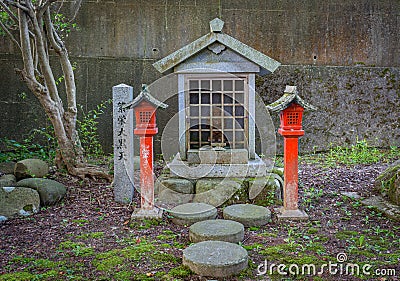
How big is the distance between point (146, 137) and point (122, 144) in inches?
33.7

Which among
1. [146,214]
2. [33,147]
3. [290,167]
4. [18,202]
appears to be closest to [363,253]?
[290,167]

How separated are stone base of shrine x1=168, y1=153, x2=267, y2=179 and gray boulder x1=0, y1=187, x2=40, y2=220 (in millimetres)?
1999

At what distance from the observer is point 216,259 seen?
3.77 metres

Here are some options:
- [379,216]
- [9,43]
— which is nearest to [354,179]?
[379,216]

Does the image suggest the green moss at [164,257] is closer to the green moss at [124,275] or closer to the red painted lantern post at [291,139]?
the green moss at [124,275]

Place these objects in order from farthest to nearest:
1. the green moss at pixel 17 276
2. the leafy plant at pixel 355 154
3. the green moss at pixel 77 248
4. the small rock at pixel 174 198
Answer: the leafy plant at pixel 355 154 < the small rock at pixel 174 198 < the green moss at pixel 77 248 < the green moss at pixel 17 276

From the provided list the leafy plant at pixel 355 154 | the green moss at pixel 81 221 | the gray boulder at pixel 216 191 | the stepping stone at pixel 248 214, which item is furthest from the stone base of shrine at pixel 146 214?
the leafy plant at pixel 355 154

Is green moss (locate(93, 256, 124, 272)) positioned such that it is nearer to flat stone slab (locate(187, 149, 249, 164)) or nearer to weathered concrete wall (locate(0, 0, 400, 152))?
flat stone slab (locate(187, 149, 249, 164))

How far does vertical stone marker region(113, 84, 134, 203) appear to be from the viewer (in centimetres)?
596

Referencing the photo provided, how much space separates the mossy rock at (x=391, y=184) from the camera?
552 cm

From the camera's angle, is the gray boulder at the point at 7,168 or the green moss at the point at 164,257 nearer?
the green moss at the point at 164,257

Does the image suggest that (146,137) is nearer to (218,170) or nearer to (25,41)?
(218,170)

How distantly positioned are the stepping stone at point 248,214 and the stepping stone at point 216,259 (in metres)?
0.98

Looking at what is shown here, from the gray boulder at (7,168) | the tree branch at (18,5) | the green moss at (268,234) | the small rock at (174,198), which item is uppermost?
the tree branch at (18,5)
